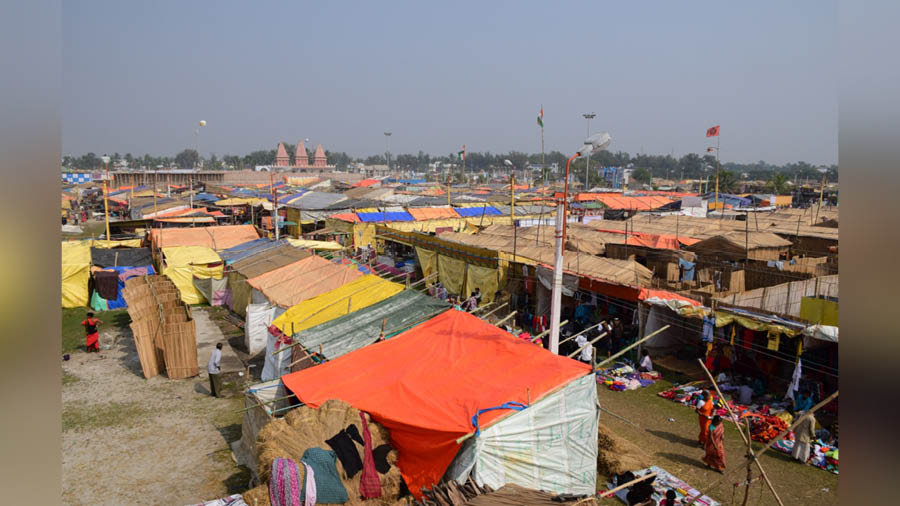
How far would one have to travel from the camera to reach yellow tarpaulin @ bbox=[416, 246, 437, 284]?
19109 millimetres

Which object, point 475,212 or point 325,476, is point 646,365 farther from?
point 475,212

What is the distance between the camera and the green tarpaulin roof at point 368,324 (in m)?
9.98

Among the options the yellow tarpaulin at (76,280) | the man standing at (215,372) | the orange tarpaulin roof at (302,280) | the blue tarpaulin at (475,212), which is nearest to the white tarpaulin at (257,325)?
the orange tarpaulin roof at (302,280)

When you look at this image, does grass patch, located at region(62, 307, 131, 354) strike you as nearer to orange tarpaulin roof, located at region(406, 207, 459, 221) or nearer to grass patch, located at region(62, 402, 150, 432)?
grass patch, located at region(62, 402, 150, 432)

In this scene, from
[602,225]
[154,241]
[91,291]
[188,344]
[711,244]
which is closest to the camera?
[188,344]

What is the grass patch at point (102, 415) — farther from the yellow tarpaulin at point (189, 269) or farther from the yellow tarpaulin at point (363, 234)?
the yellow tarpaulin at point (363, 234)

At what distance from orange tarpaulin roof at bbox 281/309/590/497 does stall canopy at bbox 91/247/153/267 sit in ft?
Result: 52.8

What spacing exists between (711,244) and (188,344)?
15.1 meters

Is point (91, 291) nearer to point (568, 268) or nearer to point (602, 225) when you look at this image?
point (568, 268)

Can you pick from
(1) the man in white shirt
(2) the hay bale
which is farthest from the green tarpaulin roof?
(1) the man in white shirt

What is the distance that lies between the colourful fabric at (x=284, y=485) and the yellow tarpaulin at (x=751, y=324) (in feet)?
28.6

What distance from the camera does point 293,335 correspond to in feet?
34.6

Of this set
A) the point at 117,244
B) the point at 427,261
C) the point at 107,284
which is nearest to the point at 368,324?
the point at 427,261
